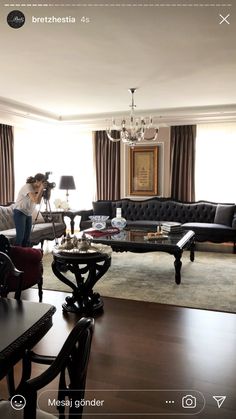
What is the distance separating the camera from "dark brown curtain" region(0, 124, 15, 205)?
673 centimetres

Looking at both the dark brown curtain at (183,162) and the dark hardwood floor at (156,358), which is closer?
the dark hardwood floor at (156,358)

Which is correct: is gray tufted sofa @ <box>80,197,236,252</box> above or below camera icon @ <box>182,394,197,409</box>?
above

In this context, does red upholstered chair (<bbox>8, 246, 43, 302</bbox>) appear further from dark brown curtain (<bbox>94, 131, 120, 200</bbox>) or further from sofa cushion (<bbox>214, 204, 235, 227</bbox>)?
dark brown curtain (<bbox>94, 131, 120, 200</bbox>)

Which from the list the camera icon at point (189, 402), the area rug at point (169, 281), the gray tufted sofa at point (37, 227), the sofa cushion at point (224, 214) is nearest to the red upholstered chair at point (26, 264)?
the area rug at point (169, 281)

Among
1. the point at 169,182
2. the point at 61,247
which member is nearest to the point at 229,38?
the point at 61,247

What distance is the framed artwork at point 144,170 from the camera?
23.5ft

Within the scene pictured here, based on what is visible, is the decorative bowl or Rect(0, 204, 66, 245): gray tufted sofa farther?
Rect(0, 204, 66, 245): gray tufted sofa

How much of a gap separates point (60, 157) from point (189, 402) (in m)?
6.92

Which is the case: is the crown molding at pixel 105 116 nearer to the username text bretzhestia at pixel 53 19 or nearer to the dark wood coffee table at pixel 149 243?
the dark wood coffee table at pixel 149 243

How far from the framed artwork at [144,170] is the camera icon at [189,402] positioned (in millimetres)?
5407

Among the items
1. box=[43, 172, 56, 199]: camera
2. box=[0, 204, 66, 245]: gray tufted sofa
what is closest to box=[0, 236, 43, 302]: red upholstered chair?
box=[43, 172, 56, 199]: camera

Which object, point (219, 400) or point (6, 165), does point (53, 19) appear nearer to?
point (219, 400)

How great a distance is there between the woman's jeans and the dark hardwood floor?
1622 mm

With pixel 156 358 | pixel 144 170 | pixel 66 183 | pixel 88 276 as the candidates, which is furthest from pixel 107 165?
pixel 156 358
